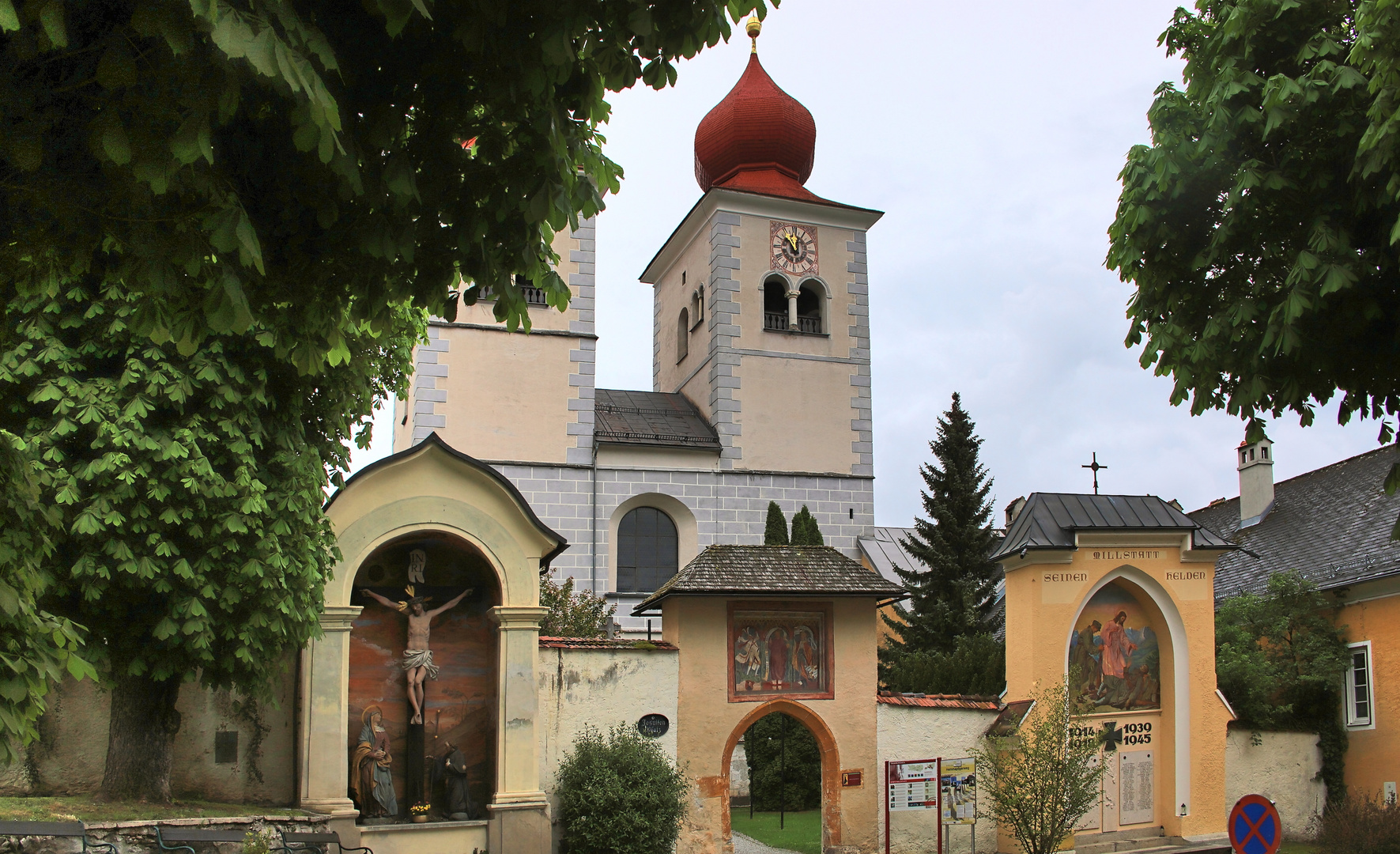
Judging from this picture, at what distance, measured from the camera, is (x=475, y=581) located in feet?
54.2

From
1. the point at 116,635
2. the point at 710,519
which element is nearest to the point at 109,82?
the point at 116,635

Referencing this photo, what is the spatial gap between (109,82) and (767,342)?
2826 cm

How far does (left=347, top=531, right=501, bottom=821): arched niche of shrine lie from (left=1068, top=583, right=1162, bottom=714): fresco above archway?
8.62 metres

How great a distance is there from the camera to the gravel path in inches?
731

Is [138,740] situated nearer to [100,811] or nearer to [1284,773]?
[100,811]

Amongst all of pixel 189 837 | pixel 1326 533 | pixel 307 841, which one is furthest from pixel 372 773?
pixel 1326 533

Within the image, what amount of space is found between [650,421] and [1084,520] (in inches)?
600

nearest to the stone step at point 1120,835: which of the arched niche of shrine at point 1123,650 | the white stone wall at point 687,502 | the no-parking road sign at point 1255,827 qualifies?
the arched niche of shrine at point 1123,650

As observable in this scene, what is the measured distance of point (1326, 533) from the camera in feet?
79.0

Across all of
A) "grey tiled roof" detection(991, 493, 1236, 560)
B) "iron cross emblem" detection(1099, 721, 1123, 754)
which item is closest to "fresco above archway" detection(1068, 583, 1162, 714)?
"iron cross emblem" detection(1099, 721, 1123, 754)

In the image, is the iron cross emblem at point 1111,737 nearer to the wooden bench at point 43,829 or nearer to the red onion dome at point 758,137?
the wooden bench at point 43,829

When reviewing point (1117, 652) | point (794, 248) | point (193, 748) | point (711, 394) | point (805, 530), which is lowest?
point (193, 748)

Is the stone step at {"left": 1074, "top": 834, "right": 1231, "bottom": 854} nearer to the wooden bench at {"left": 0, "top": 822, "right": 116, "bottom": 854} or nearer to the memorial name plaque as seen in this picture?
the memorial name plaque

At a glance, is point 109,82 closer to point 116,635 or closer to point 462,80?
point 462,80
